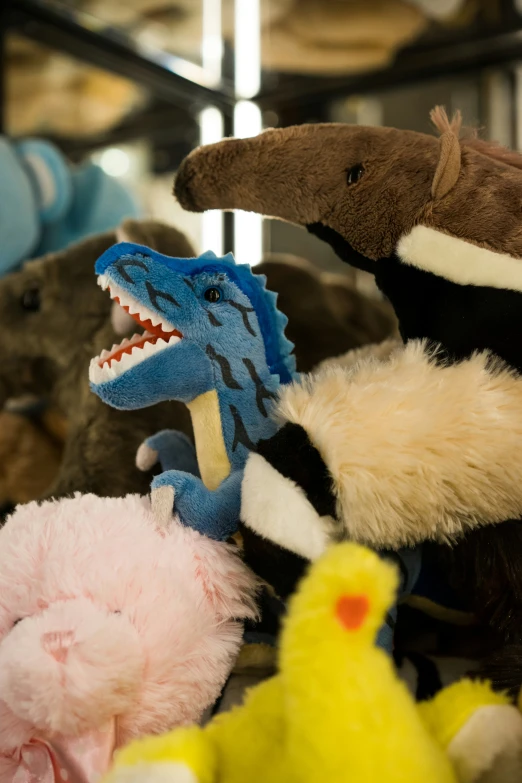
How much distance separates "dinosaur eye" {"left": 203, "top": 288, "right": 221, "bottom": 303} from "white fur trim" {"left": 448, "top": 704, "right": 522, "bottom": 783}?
0.89ft

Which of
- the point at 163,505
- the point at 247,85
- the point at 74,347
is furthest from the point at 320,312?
the point at 247,85

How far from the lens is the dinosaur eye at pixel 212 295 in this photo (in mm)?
429

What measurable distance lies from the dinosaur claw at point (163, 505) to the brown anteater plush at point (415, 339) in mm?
61

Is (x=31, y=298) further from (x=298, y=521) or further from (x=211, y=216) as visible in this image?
(x=211, y=216)

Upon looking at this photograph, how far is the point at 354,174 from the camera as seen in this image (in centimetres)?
44

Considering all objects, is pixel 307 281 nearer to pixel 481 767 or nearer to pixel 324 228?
pixel 324 228

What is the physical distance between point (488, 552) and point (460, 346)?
12cm

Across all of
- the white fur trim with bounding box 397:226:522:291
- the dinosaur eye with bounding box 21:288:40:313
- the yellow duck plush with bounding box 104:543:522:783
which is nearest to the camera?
the yellow duck plush with bounding box 104:543:522:783

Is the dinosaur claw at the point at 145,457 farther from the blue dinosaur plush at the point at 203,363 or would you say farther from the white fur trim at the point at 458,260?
the white fur trim at the point at 458,260

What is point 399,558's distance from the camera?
40 cm

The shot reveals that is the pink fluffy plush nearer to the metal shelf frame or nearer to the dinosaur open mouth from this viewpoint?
the dinosaur open mouth

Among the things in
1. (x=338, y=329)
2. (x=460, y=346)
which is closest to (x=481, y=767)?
(x=460, y=346)

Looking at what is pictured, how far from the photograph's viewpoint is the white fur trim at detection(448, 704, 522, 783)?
11.4 inches

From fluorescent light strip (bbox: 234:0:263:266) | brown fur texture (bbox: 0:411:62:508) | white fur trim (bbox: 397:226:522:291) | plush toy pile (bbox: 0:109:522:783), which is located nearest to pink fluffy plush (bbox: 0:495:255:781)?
plush toy pile (bbox: 0:109:522:783)
